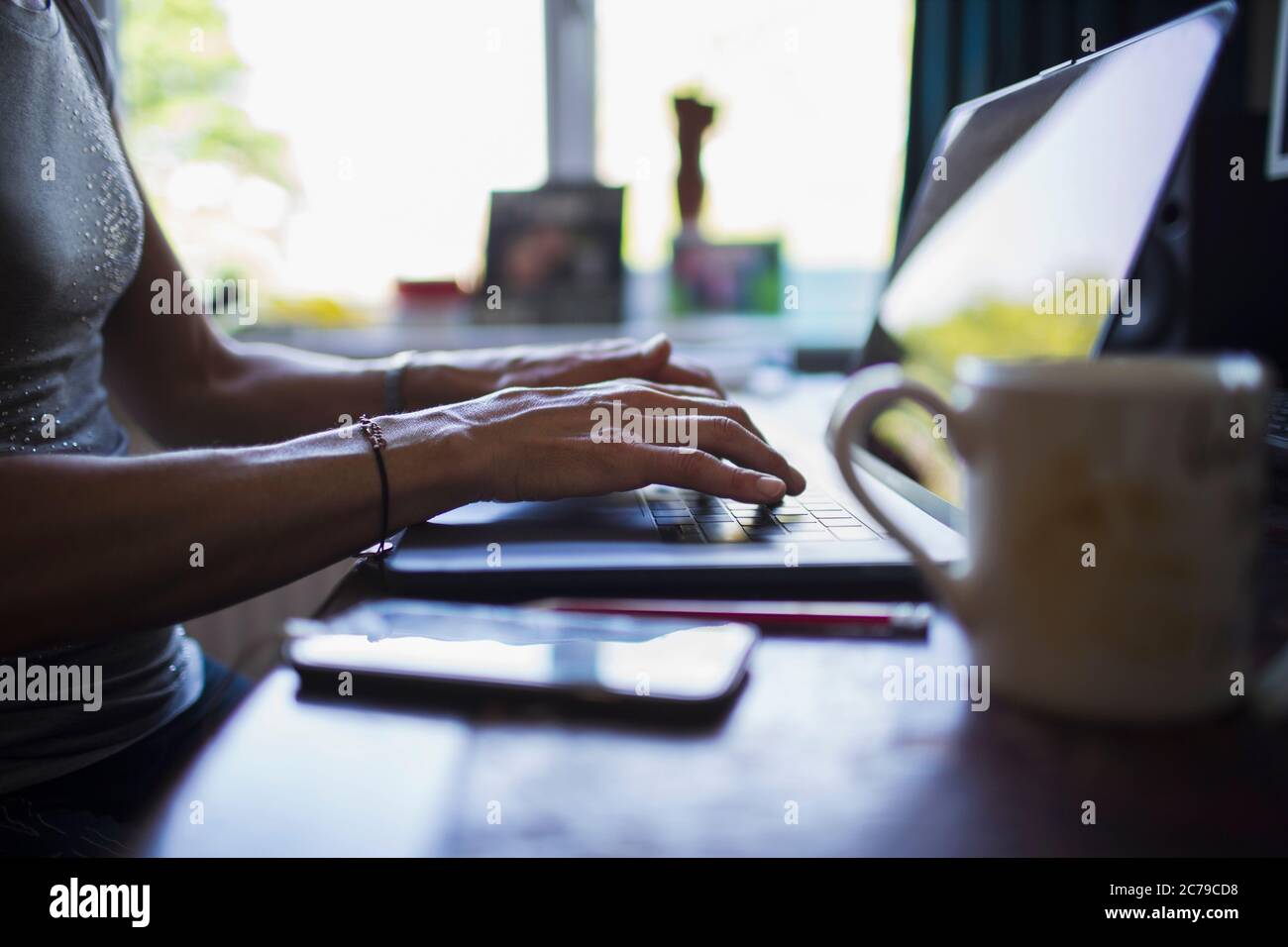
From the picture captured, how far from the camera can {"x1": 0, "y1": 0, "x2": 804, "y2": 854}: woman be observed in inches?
16.3

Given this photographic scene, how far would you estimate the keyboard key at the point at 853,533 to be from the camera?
489 millimetres

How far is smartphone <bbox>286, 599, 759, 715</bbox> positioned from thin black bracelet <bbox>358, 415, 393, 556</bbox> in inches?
2.8

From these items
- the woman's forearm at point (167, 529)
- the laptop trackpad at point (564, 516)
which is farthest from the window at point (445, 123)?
the woman's forearm at point (167, 529)

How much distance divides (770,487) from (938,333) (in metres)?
0.51

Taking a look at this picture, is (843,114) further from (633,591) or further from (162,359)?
(633,591)

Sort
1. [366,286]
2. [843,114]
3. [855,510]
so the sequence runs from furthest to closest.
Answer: [366,286], [843,114], [855,510]

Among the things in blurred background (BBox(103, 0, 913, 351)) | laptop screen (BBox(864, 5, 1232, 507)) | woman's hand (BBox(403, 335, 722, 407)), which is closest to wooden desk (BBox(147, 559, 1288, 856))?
laptop screen (BBox(864, 5, 1232, 507))

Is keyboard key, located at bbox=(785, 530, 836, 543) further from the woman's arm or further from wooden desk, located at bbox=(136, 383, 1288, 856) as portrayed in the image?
wooden desk, located at bbox=(136, 383, 1288, 856)

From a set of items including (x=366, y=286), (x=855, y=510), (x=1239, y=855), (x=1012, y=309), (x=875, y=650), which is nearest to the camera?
(x=1239, y=855)

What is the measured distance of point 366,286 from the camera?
176 centimetres

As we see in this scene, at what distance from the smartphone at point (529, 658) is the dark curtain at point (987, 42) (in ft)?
4.54
